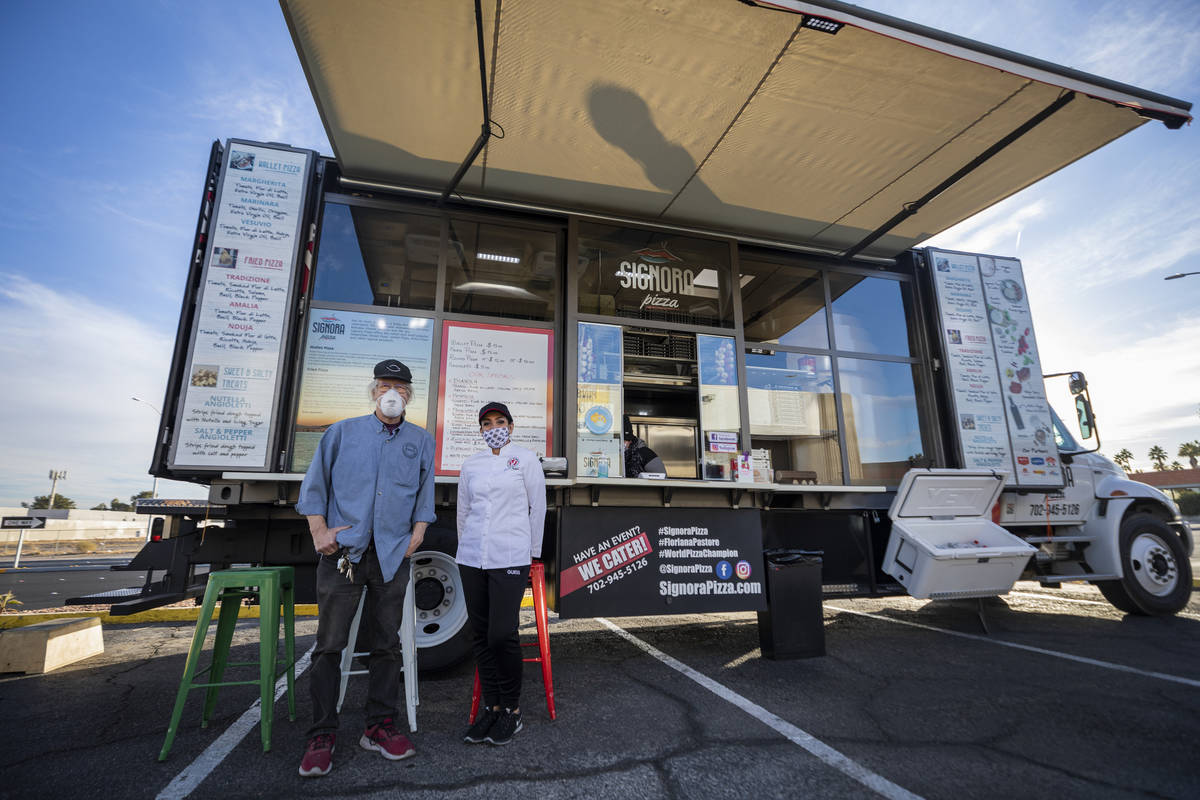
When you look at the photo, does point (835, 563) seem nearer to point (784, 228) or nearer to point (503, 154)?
point (784, 228)

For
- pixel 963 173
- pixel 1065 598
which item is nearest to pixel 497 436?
pixel 963 173

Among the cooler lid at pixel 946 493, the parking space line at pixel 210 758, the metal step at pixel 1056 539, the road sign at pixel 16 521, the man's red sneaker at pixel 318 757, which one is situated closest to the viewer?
the parking space line at pixel 210 758

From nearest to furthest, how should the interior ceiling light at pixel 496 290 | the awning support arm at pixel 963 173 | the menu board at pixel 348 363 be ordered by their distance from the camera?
the awning support arm at pixel 963 173, the menu board at pixel 348 363, the interior ceiling light at pixel 496 290

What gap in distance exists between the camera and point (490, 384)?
520 cm

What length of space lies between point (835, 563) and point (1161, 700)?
229 centimetres

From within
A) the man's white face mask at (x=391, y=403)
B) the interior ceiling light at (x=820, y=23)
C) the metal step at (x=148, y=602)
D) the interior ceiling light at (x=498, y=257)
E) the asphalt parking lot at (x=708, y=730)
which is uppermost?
the interior ceiling light at (x=820, y=23)

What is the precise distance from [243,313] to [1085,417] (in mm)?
9209

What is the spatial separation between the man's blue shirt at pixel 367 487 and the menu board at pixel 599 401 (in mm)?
2466

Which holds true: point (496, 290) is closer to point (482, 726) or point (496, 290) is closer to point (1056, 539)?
point (482, 726)

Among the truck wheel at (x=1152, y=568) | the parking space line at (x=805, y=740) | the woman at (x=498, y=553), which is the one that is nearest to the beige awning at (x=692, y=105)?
the woman at (x=498, y=553)

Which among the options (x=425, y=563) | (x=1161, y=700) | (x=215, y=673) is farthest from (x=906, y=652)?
(x=215, y=673)

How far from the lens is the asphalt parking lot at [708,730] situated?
2303 mm

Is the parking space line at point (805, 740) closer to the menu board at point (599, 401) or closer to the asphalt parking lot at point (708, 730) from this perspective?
the asphalt parking lot at point (708, 730)

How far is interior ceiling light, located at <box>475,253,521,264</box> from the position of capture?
568cm
